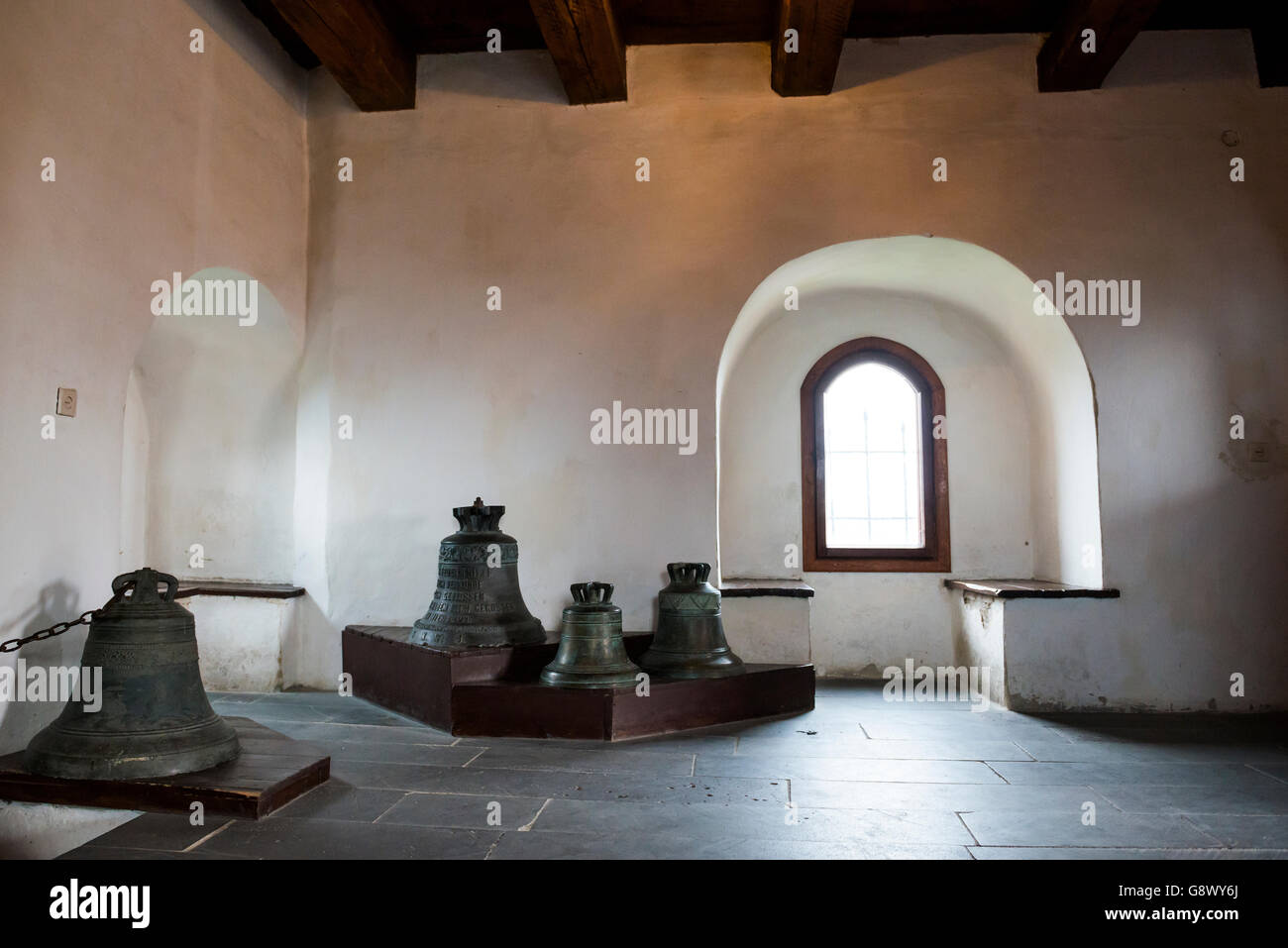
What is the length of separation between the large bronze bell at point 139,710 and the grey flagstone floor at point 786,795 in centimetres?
27

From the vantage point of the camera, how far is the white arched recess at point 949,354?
5488 millimetres

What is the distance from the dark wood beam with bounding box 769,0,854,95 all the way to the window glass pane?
2088mm

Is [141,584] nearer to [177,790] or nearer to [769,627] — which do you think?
[177,790]

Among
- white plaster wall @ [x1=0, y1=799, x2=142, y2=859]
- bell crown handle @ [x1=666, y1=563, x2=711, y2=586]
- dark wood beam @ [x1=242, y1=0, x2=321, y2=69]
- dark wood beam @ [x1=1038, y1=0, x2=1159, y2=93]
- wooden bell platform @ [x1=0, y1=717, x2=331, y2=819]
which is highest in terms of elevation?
dark wood beam @ [x1=242, y1=0, x2=321, y2=69]

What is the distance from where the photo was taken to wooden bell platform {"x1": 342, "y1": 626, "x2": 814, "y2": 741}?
4.32m

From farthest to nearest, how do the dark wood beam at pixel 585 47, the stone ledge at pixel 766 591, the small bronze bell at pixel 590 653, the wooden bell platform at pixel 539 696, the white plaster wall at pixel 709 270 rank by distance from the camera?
the stone ledge at pixel 766 591, the white plaster wall at pixel 709 270, the dark wood beam at pixel 585 47, the small bronze bell at pixel 590 653, the wooden bell platform at pixel 539 696

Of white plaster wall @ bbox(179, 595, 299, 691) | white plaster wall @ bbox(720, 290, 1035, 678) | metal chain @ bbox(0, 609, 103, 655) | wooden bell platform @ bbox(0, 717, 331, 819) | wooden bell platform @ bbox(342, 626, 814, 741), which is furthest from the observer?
white plaster wall @ bbox(720, 290, 1035, 678)

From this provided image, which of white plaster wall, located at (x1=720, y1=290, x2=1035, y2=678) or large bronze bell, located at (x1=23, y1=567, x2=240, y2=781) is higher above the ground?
white plaster wall, located at (x1=720, y1=290, x2=1035, y2=678)

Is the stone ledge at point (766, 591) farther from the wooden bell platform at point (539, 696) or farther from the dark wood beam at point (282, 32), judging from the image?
the dark wood beam at point (282, 32)

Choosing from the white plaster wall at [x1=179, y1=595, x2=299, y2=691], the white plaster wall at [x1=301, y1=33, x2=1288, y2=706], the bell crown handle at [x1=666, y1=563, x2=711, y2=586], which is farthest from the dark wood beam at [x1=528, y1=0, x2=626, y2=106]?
the white plaster wall at [x1=179, y1=595, x2=299, y2=691]

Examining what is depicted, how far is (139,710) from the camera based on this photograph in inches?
132

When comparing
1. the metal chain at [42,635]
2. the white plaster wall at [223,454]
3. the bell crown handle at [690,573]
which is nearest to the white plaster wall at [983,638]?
the bell crown handle at [690,573]

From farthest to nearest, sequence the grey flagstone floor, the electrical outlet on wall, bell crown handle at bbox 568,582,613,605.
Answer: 1. bell crown handle at bbox 568,582,613,605
2. the electrical outlet on wall
3. the grey flagstone floor

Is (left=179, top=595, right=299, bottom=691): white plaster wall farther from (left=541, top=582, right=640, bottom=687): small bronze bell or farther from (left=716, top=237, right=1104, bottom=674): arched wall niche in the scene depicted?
(left=716, top=237, right=1104, bottom=674): arched wall niche
